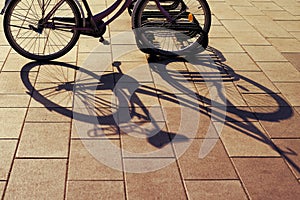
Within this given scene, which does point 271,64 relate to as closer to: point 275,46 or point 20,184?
point 275,46

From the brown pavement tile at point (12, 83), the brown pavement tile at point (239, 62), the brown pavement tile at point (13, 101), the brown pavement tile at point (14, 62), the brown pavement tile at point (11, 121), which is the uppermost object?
the brown pavement tile at point (239, 62)

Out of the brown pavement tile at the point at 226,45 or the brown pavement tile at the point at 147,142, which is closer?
the brown pavement tile at the point at 147,142

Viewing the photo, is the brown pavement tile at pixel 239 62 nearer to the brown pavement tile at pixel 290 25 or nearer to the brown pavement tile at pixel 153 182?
the brown pavement tile at pixel 290 25

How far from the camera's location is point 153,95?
4.59m

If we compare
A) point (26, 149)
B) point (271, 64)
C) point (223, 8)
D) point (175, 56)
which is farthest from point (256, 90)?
point (223, 8)

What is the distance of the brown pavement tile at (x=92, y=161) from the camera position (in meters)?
3.41

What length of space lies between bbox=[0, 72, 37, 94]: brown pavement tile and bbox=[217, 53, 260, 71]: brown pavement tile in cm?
220

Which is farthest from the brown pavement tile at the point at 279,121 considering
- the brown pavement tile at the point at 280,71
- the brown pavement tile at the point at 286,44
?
the brown pavement tile at the point at 286,44

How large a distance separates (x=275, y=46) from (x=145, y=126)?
2694 mm

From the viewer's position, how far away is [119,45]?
5.71m

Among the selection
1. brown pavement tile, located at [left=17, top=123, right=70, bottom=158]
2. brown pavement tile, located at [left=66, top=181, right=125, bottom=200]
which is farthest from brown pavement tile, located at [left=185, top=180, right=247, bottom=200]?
brown pavement tile, located at [left=17, top=123, right=70, bottom=158]

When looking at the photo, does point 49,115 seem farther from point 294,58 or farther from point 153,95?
point 294,58

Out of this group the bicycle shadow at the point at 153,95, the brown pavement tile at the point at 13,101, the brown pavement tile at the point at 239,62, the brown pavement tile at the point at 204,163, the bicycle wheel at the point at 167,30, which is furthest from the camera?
the bicycle wheel at the point at 167,30

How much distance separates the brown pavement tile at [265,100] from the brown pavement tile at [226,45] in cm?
118
